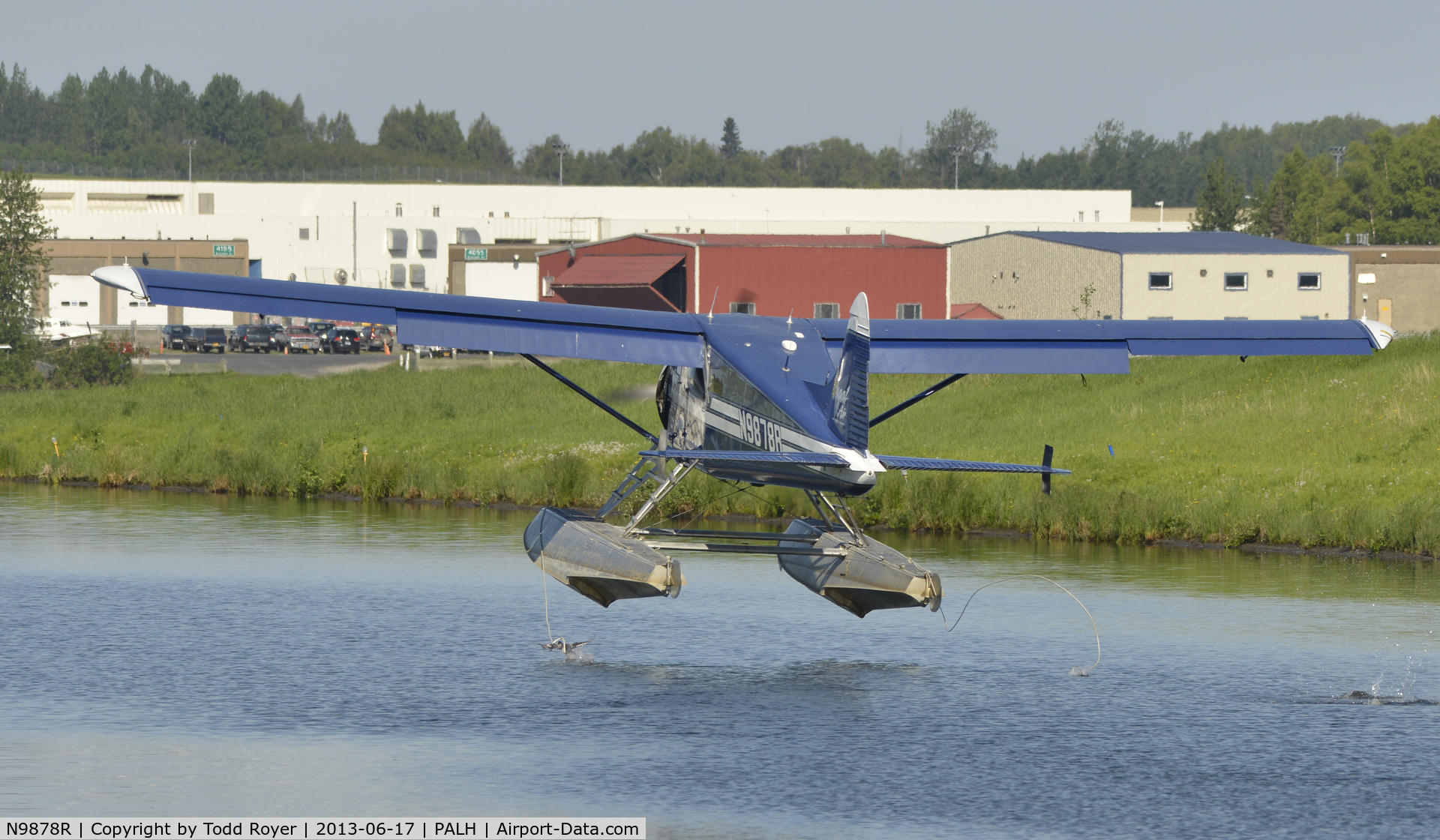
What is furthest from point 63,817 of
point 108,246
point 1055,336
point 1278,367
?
point 108,246

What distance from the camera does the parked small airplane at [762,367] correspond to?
16906 millimetres

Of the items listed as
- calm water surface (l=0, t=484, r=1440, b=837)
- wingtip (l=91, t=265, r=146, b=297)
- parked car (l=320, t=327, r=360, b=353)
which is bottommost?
calm water surface (l=0, t=484, r=1440, b=837)

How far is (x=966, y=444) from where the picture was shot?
1328 inches

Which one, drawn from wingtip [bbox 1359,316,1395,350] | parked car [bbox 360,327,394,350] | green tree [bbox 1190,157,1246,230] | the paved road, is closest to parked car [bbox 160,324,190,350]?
the paved road

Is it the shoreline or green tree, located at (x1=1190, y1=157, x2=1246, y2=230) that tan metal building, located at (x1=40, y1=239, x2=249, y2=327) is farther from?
green tree, located at (x1=1190, y1=157, x2=1246, y2=230)

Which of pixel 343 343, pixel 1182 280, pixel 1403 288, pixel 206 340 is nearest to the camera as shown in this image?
pixel 1182 280

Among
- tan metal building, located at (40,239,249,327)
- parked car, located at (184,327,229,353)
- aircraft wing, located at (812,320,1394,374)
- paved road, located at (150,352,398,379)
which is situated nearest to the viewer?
aircraft wing, located at (812,320,1394,374)

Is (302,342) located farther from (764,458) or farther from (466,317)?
(764,458)

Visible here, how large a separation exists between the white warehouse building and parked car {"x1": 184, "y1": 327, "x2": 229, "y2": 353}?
622 inches

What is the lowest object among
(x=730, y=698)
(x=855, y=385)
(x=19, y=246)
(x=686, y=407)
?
(x=730, y=698)

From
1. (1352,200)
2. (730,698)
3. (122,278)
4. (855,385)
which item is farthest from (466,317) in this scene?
(1352,200)

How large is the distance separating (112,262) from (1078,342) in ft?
299

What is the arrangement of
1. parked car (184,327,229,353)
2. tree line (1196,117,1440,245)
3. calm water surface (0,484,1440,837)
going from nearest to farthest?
1. calm water surface (0,484,1440,837)
2. parked car (184,327,229,353)
3. tree line (1196,117,1440,245)

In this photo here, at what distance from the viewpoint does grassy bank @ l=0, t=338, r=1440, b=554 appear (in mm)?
27766
